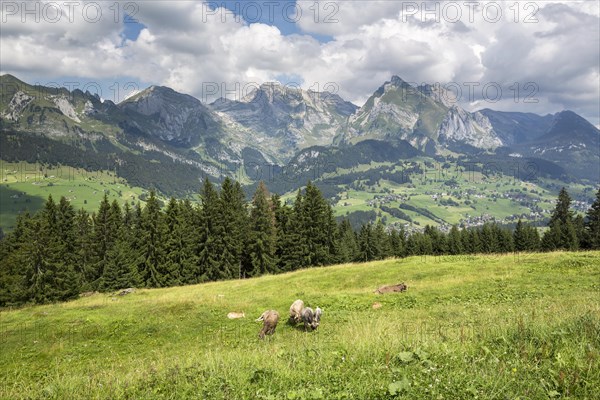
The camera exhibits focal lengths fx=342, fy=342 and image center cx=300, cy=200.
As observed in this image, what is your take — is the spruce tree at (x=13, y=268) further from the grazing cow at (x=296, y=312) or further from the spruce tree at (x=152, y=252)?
the grazing cow at (x=296, y=312)

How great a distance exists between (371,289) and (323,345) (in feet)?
63.7

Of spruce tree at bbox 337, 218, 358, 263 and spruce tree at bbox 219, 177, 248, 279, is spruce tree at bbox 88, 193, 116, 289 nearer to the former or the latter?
spruce tree at bbox 219, 177, 248, 279

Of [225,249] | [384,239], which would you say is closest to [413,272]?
[225,249]

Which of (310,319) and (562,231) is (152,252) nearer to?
(310,319)

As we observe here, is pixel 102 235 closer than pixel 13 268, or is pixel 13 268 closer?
pixel 13 268

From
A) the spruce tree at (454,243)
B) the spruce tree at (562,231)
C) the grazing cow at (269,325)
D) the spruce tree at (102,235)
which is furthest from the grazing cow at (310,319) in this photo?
the spruce tree at (454,243)

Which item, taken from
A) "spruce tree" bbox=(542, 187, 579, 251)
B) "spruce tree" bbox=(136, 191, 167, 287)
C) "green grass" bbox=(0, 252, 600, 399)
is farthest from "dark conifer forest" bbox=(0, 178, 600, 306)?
"green grass" bbox=(0, 252, 600, 399)

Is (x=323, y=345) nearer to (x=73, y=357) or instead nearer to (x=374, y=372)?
(x=374, y=372)

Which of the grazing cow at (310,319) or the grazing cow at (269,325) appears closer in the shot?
the grazing cow at (269,325)

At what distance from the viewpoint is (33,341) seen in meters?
19.5

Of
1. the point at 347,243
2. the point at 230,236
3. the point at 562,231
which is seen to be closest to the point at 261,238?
the point at 230,236

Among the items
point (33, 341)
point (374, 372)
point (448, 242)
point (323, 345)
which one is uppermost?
point (374, 372)

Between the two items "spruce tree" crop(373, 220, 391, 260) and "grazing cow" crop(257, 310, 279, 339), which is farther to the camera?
"spruce tree" crop(373, 220, 391, 260)

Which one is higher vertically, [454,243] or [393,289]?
[393,289]
